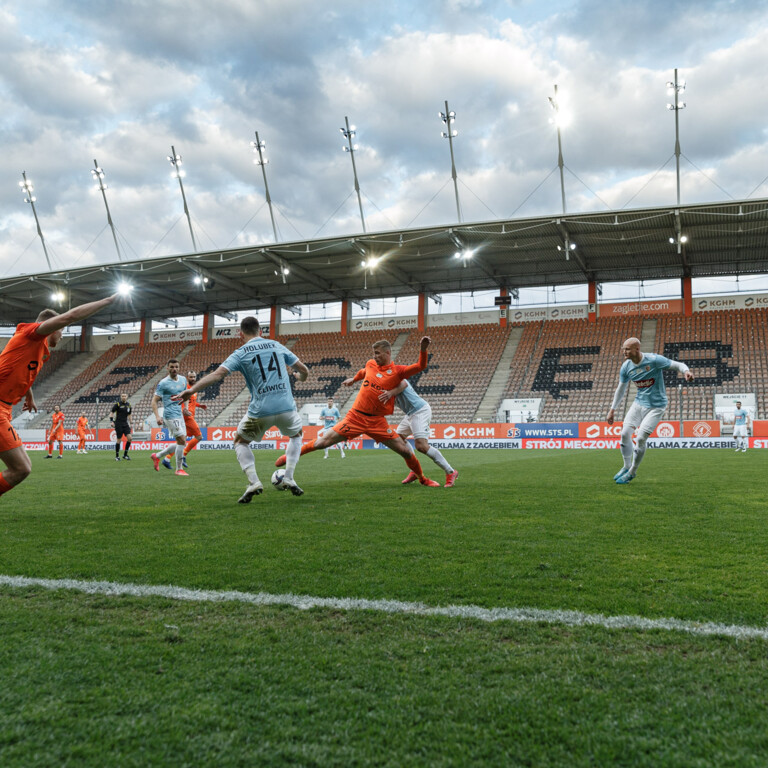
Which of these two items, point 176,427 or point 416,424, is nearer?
point 416,424

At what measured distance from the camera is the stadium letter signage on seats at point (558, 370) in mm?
32938

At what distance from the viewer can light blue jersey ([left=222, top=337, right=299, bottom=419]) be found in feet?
22.1

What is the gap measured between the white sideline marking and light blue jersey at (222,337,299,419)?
358 centimetres

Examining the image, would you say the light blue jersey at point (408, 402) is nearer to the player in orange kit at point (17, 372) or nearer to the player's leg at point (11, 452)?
the player in orange kit at point (17, 372)

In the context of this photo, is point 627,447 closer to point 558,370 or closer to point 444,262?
point 558,370

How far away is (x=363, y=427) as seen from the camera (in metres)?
8.08

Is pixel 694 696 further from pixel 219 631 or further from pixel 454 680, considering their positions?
pixel 219 631

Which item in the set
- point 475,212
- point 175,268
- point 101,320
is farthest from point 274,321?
point 475,212

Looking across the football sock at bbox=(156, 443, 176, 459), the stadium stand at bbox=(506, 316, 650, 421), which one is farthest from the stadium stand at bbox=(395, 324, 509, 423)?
the football sock at bbox=(156, 443, 176, 459)

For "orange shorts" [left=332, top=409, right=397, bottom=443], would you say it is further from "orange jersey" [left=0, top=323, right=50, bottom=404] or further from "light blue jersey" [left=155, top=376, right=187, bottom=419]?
"light blue jersey" [left=155, top=376, right=187, bottom=419]

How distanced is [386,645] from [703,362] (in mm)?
34400

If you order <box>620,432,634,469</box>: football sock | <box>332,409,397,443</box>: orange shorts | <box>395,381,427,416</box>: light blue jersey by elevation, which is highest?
<box>395,381,427,416</box>: light blue jersey

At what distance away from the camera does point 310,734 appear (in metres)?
1.65

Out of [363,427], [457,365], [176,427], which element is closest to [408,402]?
[363,427]
